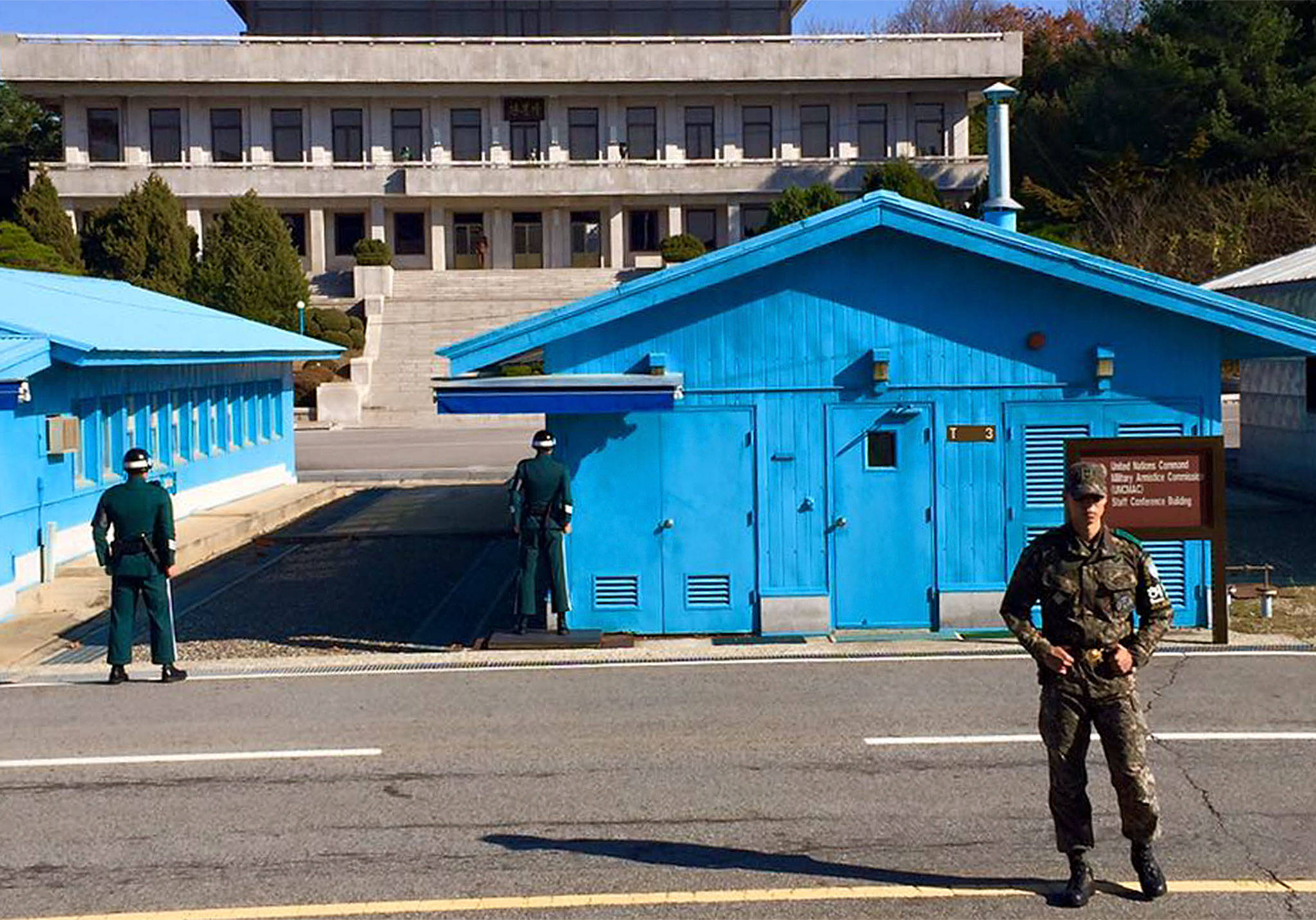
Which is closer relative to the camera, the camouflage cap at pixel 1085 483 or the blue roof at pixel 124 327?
the camouflage cap at pixel 1085 483

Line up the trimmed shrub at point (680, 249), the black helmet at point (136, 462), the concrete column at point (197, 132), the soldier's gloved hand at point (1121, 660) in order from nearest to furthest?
the soldier's gloved hand at point (1121, 660) < the black helmet at point (136, 462) < the trimmed shrub at point (680, 249) < the concrete column at point (197, 132)

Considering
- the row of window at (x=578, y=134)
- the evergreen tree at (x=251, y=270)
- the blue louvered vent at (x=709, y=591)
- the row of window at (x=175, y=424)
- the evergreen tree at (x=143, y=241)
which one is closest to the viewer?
the blue louvered vent at (x=709, y=591)

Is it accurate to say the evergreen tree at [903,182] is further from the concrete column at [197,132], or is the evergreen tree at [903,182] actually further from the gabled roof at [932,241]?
the gabled roof at [932,241]

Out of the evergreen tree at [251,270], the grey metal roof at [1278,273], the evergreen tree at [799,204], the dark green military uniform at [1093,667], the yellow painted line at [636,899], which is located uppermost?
the evergreen tree at [799,204]

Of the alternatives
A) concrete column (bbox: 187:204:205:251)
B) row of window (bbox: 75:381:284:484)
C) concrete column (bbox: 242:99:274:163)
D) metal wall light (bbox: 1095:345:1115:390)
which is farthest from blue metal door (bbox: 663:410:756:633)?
concrete column (bbox: 242:99:274:163)

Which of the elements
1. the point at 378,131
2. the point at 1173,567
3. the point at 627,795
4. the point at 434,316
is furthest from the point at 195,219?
the point at 627,795

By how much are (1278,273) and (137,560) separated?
18.7 metres

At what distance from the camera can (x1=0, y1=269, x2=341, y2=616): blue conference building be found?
17.2m

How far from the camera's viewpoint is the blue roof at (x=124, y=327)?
1802 cm

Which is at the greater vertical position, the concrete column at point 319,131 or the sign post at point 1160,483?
the concrete column at point 319,131

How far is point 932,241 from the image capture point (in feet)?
47.2

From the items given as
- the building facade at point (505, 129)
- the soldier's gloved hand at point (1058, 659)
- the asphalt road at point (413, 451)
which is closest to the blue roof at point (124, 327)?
the asphalt road at point (413, 451)

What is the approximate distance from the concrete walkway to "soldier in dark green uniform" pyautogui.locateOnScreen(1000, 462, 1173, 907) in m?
10.2

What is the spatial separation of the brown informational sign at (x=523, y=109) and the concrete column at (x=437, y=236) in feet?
16.2
